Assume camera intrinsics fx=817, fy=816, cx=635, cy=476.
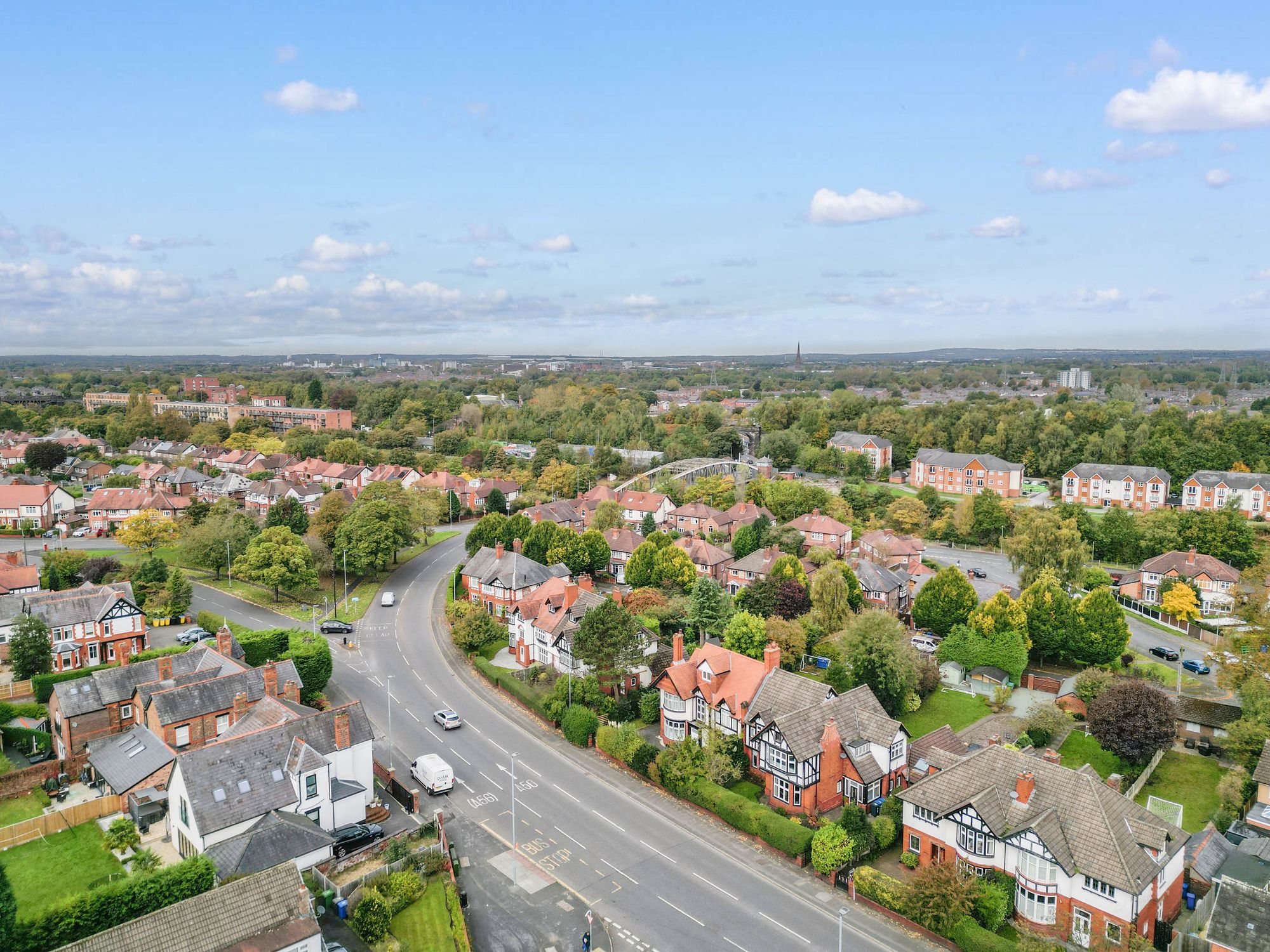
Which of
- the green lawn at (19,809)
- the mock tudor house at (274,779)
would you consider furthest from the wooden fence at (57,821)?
the mock tudor house at (274,779)

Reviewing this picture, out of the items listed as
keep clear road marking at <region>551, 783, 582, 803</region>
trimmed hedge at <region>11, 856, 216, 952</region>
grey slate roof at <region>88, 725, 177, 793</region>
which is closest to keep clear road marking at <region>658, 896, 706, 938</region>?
keep clear road marking at <region>551, 783, 582, 803</region>

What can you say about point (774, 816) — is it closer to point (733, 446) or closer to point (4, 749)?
point (4, 749)

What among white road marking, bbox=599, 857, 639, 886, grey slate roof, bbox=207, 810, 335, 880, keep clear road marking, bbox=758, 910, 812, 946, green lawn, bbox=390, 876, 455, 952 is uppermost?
grey slate roof, bbox=207, 810, 335, 880

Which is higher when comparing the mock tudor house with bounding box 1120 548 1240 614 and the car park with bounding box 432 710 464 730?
the mock tudor house with bounding box 1120 548 1240 614

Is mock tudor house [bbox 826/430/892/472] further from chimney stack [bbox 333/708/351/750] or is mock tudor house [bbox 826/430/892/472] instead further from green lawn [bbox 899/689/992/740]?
chimney stack [bbox 333/708/351/750]

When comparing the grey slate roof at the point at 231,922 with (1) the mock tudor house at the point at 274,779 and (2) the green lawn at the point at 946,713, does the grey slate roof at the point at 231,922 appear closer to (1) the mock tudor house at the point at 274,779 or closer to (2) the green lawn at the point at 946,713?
(1) the mock tudor house at the point at 274,779

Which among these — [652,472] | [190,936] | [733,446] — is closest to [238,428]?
[652,472]
